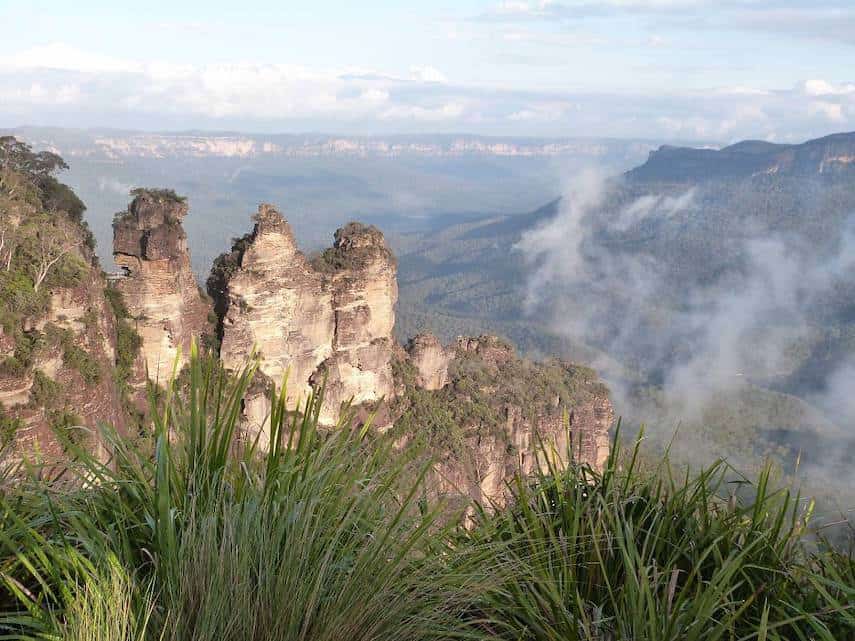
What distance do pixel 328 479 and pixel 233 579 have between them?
732mm

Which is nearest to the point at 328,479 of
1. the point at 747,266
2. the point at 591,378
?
the point at 591,378

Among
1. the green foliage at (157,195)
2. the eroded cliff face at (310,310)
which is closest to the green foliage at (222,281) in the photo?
the eroded cliff face at (310,310)

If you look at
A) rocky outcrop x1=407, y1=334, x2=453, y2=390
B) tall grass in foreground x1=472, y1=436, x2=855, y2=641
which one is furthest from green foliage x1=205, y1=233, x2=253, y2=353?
tall grass in foreground x1=472, y1=436, x2=855, y2=641

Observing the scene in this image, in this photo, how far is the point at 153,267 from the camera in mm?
21422

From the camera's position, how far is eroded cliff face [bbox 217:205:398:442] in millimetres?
23875

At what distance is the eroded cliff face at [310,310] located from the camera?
2388 centimetres

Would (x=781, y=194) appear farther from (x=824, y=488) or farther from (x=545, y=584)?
(x=545, y=584)

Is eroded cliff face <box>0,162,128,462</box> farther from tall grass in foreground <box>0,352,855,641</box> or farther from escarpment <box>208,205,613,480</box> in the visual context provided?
tall grass in foreground <box>0,352,855,641</box>

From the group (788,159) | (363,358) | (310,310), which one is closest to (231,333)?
(310,310)

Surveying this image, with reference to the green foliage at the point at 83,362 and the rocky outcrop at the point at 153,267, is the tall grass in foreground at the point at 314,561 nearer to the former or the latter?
the green foliage at the point at 83,362

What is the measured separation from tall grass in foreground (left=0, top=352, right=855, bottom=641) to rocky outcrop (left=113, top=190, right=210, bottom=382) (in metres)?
17.8

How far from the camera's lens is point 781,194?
17088cm

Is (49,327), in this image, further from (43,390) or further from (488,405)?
(488,405)

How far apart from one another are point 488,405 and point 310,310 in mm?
12375
